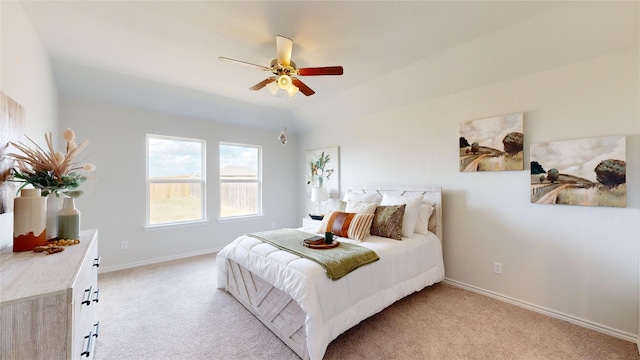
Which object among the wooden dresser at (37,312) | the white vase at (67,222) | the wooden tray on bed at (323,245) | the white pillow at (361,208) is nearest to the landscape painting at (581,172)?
the white pillow at (361,208)

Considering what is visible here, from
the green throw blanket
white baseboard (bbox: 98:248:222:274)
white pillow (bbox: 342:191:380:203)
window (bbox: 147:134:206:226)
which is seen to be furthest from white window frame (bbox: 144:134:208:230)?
white pillow (bbox: 342:191:380:203)

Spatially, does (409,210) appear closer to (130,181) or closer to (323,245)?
(323,245)

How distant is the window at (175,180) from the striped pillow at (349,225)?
259 centimetres

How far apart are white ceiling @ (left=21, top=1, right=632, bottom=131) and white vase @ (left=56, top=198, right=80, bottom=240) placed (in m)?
1.56

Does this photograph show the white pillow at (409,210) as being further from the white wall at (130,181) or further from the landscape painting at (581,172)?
the white wall at (130,181)

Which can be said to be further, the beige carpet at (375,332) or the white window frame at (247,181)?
the white window frame at (247,181)

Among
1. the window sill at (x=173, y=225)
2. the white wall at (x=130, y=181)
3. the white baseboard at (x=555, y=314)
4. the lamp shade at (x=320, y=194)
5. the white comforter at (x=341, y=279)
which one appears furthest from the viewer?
the lamp shade at (x=320, y=194)

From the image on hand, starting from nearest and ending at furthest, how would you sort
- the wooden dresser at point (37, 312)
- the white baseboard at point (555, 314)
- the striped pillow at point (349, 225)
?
the wooden dresser at point (37, 312) < the white baseboard at point (555, 314) < the striped pillow at point (349, 225)

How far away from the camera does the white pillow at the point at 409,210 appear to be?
9.78 feet

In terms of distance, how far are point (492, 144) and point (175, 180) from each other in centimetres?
460

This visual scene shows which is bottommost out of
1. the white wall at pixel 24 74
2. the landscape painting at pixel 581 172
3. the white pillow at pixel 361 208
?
the white pillow at pixel 361 208

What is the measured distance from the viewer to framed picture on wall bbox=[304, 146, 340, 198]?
4758 mm

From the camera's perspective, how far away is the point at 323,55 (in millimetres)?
2717

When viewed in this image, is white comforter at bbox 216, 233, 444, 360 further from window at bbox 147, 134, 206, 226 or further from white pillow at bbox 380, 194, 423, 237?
window at bbox 147, 134, 206, 226
